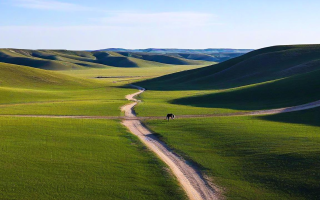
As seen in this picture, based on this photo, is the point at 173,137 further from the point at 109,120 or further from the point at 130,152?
the point at 109,120

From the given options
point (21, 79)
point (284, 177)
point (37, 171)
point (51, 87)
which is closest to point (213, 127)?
point (284, 177)

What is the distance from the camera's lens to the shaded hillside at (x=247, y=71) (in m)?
117

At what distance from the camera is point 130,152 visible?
32.4 metres

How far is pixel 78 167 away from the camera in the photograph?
27484mm

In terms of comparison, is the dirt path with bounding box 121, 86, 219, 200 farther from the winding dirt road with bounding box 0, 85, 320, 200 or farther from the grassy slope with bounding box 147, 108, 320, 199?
the grassy slope with bounding box 147, 108, 320, 199

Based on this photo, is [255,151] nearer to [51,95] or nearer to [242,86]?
[242,86]

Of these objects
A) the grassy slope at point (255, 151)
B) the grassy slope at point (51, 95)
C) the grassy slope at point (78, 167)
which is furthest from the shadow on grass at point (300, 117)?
the grassy slope at point (51, 95)

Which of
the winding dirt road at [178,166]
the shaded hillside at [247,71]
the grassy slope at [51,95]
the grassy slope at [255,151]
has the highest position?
the shaded hillside at [247,71]

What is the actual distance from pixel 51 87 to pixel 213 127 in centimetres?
8113

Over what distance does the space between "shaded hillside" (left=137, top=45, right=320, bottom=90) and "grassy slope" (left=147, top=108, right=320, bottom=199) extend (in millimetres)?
69576

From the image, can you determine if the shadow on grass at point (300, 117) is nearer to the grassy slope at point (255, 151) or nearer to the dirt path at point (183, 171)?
the grassy slope at point (255, 151)

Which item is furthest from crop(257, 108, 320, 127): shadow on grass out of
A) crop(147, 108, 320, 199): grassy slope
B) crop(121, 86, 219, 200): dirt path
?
crop(121, 86, 219, 200): dirt path

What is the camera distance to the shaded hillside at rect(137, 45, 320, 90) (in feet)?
385

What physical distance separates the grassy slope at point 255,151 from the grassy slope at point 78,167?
4457mm
